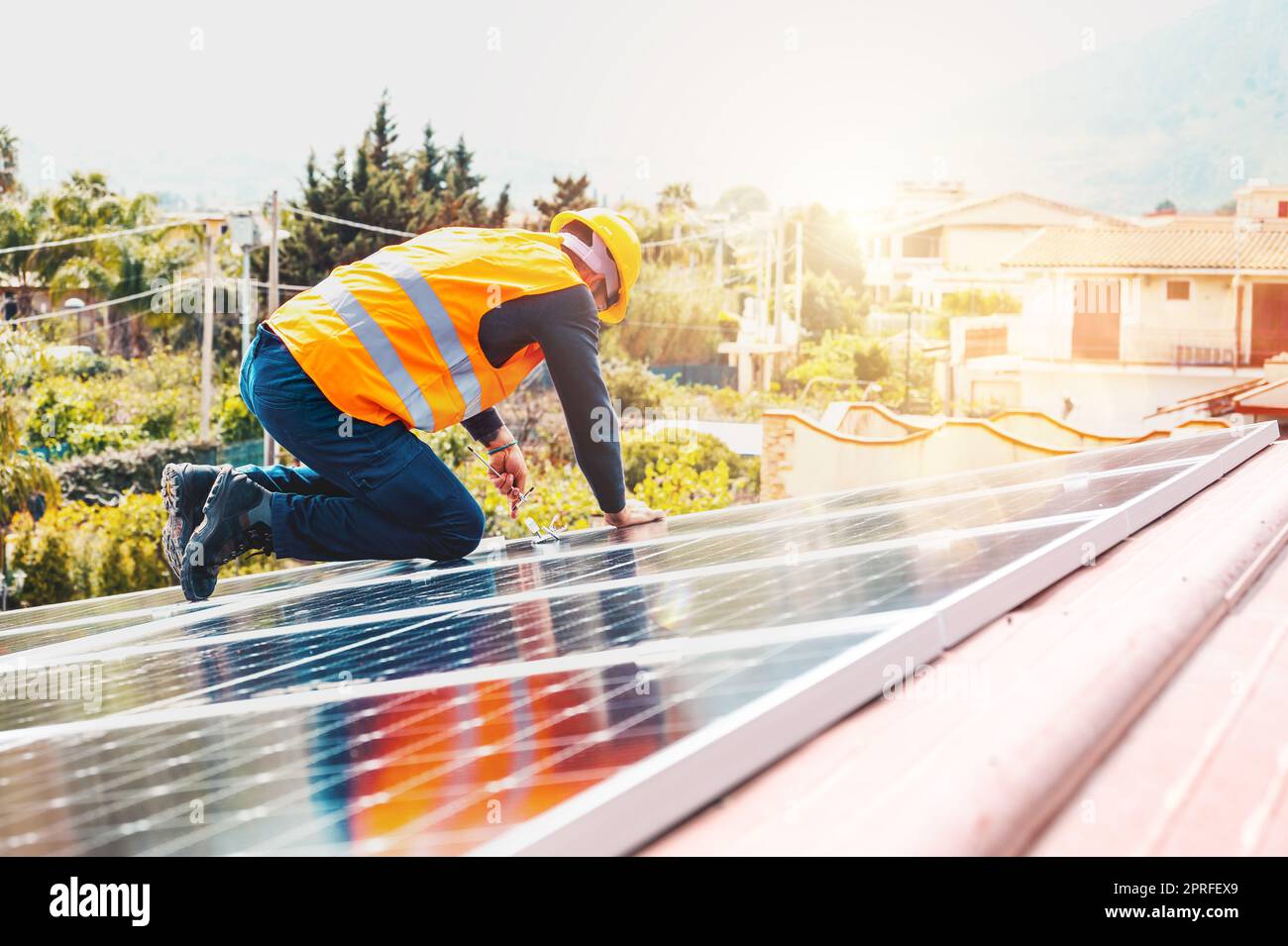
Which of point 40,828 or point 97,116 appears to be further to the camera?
point 97,116

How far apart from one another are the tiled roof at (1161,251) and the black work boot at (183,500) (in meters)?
30.4

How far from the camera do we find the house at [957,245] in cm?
5022

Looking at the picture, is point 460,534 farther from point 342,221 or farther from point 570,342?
point 342,221

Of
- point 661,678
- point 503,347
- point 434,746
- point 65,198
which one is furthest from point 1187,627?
point 65,198

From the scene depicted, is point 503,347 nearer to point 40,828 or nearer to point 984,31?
point 40,828

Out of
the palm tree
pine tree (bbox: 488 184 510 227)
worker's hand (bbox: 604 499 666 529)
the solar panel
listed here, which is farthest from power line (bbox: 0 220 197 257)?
the solar panel

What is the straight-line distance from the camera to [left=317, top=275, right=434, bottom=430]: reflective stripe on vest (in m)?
3.52

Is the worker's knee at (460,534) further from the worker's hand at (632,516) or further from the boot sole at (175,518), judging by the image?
the boot sole at (175,518)

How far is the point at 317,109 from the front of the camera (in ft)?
596

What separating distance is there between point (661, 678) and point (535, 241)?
6.86 ft

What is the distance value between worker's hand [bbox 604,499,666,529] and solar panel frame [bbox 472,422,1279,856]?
6.45 feet

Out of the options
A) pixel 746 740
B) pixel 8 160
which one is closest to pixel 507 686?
pixel 746 740

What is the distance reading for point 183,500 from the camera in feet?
12.3

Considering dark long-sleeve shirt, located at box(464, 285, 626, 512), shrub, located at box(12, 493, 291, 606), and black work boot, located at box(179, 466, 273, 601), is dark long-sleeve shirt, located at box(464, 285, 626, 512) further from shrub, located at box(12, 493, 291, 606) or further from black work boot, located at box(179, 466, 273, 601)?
shrub, located at box(12, 493, 291, 606)
